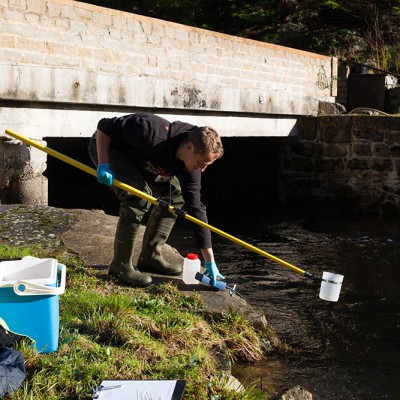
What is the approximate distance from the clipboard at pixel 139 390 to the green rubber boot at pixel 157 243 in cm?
193

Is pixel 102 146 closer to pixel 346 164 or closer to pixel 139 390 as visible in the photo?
pixel 139 390

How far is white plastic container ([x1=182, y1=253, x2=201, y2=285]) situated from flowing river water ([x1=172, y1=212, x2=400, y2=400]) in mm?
771

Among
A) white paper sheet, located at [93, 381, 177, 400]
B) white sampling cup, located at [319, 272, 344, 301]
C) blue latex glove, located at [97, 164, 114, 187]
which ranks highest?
blue latex glove, located at [97, 164, 114, 187]

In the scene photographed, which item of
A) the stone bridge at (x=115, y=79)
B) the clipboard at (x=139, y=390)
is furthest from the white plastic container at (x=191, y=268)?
the stone bridge at (x=115, y=79)

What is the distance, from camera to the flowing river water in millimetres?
4262

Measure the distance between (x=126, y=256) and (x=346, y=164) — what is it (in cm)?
821

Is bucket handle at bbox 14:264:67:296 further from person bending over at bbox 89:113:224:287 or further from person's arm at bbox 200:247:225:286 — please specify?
person's arm at bbox 200:247:225:286

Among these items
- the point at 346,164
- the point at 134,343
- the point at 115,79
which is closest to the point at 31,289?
the point at 134,343

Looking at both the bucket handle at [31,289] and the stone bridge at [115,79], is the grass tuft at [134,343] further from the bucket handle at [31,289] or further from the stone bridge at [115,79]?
the stone bridge at [115,79]

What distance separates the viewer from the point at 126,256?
489cm

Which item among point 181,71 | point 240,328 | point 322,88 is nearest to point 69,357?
point 240,328

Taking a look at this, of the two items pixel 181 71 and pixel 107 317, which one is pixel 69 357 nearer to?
pixel 107 317

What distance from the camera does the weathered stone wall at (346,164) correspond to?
12.0 meters

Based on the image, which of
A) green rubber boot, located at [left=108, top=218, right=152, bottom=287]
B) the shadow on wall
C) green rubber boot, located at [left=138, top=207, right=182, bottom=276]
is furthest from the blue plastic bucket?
the shadow on wall
